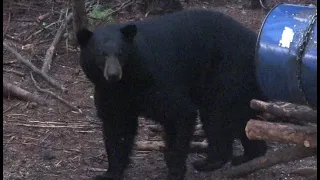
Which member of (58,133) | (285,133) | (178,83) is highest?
(285,133)

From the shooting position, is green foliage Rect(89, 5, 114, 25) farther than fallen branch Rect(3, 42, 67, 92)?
Yes

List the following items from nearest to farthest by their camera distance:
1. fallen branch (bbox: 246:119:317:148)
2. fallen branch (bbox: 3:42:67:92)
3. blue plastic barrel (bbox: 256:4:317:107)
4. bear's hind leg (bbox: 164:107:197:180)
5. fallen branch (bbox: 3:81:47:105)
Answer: fallen branch (bbox: 246:119:317:148)
blue plastic barrel (bbox: 256:4:317:107)
bear's hind leg (bbox: 164:107:197:180)
fallen branch (bbox: 3:81:47:105)
fallen branch (bbox: 3:42:67:92)

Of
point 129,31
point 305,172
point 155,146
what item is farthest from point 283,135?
point 155,146

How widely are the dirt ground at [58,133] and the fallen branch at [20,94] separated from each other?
62 mm

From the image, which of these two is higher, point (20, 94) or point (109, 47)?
point (109, 47)

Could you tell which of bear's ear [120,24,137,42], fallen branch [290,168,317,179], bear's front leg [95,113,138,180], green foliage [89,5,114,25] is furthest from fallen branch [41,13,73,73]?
fallen branch [290,168,317,179]

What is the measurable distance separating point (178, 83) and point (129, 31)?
68 centimetres

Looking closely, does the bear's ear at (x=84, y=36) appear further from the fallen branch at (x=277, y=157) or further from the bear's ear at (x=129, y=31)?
the fallen branch at (x=277, y=157)

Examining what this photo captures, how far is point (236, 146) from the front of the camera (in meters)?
6.96

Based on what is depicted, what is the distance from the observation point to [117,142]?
20.1ft

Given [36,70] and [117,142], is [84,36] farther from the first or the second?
[36,70]

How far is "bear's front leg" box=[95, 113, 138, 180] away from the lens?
19.8ft

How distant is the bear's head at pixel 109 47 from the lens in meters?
5.36

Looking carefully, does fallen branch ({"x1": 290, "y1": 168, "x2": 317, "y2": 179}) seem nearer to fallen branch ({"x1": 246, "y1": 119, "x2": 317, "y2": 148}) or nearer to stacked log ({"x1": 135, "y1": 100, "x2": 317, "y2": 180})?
stacked log ({"x1": 135, "y1": 100, "x2": 317, "y2": 180})
